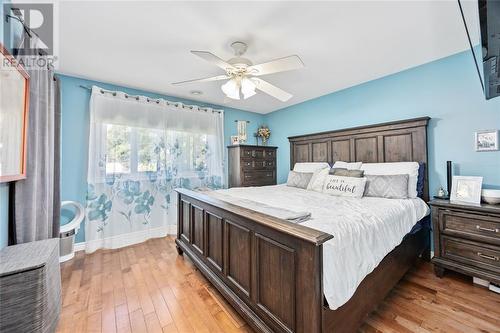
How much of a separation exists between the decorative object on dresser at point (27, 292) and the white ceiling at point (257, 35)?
6.21 ft

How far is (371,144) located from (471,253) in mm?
1634

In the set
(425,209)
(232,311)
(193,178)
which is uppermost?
(193,178)

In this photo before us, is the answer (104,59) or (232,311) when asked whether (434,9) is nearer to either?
(232,311)

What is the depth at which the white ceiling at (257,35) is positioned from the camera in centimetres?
166

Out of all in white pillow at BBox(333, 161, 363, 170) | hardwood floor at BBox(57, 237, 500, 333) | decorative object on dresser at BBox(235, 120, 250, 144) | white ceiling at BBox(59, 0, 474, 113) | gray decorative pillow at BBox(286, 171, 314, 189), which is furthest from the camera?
decorative object on dresser at BBox(235, 120, 250, 144)

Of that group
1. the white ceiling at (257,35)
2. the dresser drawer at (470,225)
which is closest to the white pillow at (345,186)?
the dresser drawer at (470,225)

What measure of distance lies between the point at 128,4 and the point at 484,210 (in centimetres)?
354

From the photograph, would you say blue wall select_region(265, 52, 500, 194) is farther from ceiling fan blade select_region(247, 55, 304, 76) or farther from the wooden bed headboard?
ceiling fan blade select_region(247, 55, 304, 76)

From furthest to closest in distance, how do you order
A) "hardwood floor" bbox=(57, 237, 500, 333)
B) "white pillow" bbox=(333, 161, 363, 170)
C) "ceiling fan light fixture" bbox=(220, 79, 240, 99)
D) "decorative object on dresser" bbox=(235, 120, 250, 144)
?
"decorative object on dresser" bbox=(235, 120, 250, 144) < "white pillow" bbox=(333, 161, 363, 170) < "ceiling fan light fixture" bbox=(220, 79, 240, 99) < "hardwood floor" bbox=(57, 237, 500, 333)

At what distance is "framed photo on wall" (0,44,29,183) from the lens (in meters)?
1.40

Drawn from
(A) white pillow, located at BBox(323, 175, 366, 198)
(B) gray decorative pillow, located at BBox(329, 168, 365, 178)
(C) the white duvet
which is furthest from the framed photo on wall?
(B) gray decorative pillow, located at BBox(329, 168, 365, 178)

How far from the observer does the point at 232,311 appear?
5.65 feet

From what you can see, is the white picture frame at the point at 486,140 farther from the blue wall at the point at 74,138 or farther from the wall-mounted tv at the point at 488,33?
the blue wall at the point at 74,138

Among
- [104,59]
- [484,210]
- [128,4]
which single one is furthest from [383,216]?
[104,59]
